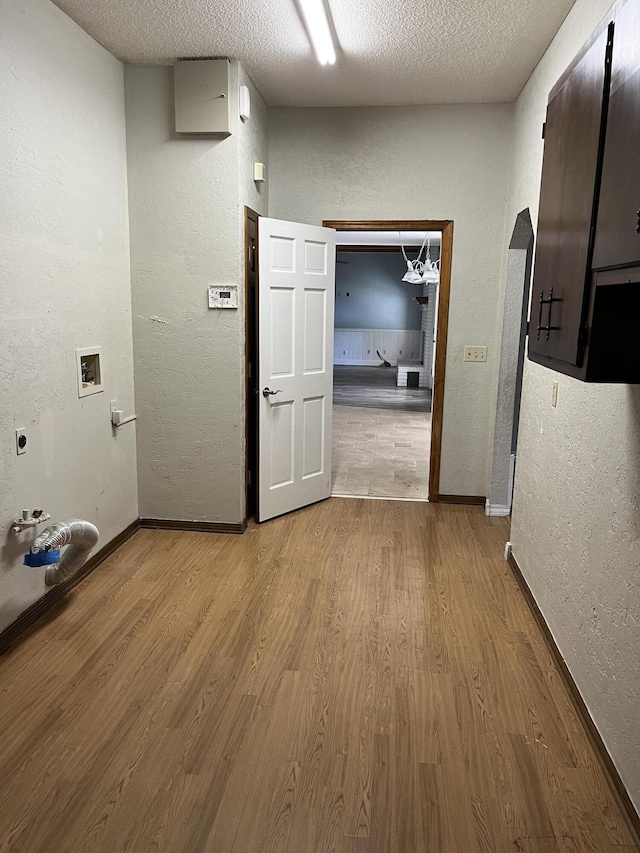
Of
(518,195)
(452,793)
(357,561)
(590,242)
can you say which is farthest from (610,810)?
(518,195)

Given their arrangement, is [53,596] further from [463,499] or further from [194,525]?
[463,499]

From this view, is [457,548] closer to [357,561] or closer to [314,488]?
[357,561]

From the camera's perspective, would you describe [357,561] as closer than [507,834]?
No

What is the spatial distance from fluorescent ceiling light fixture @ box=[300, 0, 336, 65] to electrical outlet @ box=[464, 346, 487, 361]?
2080mm

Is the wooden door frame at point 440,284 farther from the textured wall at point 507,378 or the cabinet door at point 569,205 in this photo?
the cabinet door at point 569,205

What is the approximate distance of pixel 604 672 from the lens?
199cm

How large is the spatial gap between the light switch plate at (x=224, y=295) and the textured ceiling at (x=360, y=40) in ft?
4.10

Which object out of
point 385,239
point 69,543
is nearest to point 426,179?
Result: point 69,543

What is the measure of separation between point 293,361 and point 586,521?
235 cm

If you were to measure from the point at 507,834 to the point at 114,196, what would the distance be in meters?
3.44

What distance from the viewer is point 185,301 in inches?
146

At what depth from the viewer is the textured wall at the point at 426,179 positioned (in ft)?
13.6

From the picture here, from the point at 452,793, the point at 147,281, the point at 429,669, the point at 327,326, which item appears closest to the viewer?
the point at 452,793

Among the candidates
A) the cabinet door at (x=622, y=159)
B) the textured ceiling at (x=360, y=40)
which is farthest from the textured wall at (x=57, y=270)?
the cabinet door at (x=622, y=159)
